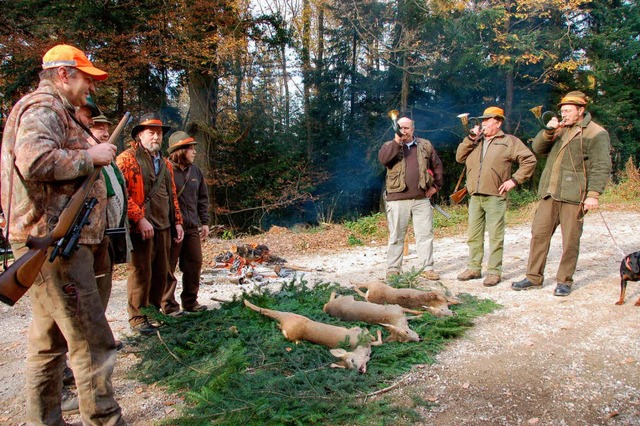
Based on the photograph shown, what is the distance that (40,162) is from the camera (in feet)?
6.97

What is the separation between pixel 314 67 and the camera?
1869cm

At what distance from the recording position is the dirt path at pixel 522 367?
9.07 feet

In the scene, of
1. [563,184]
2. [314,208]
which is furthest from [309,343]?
[314,208]

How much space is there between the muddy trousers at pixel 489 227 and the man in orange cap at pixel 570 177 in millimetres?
439

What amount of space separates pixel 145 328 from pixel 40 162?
2.39 metres

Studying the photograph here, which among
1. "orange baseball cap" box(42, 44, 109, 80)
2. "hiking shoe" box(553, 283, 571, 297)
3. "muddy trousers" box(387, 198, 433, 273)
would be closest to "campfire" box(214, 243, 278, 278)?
"muddy trousers" box(387, 198, 433, 273)

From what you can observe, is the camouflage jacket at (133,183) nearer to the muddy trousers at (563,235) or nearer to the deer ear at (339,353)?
the deer ear at (339,353)

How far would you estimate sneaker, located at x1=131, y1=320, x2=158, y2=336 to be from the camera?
4.04 metres

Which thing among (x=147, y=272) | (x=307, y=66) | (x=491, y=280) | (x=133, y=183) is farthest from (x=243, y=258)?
(x=307, y=66)

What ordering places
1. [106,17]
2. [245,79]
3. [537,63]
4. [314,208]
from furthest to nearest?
[314,208], [537,63], [245,79], [106,17]

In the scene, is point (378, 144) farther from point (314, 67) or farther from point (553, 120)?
point (553, 120)

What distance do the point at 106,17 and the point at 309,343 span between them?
36.0ft

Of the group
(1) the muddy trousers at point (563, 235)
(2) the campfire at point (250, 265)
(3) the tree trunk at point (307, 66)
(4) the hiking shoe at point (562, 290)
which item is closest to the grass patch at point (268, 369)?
(4) the hiking shoe at point (562, 290)

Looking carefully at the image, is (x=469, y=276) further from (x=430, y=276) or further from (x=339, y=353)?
(x=339, y=353)
